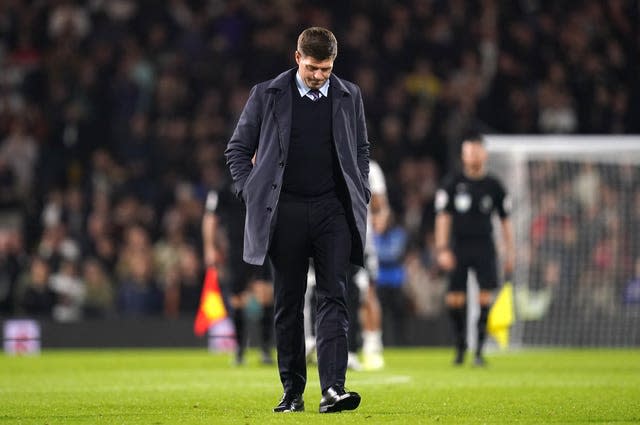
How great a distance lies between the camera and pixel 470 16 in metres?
21.9

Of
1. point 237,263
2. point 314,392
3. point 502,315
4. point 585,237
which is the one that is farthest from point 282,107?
point 585,237

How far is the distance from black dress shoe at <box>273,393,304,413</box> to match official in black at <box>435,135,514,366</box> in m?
5.70

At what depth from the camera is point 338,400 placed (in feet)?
23.1

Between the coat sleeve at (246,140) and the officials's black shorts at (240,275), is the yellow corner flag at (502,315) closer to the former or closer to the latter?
the officials's black shorts at (240,275)

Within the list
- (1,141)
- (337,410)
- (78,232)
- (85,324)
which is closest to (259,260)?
(337,410)

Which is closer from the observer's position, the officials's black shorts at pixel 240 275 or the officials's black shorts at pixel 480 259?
the officials's black shorts at pixel 480 259

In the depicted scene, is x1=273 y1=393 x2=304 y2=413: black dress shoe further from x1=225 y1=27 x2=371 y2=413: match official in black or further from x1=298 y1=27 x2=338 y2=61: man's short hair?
x1=298 y1=27 x2=338 y2=61: man's short hair

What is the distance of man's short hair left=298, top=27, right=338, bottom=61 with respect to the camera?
6887 mm

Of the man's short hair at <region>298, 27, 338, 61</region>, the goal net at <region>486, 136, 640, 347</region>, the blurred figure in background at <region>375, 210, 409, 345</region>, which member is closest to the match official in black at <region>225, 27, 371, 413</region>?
the man's short hair at <region>298, 27, 338, 61</region>

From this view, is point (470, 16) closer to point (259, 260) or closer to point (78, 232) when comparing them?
point (78, 232)

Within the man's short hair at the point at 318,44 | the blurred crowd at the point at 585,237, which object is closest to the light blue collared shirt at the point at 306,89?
the man's short hair at the point at 318,44

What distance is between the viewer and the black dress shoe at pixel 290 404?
733cm

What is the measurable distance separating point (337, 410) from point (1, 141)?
46.2 feet

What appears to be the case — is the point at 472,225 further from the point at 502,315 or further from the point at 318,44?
the point at 318,44
